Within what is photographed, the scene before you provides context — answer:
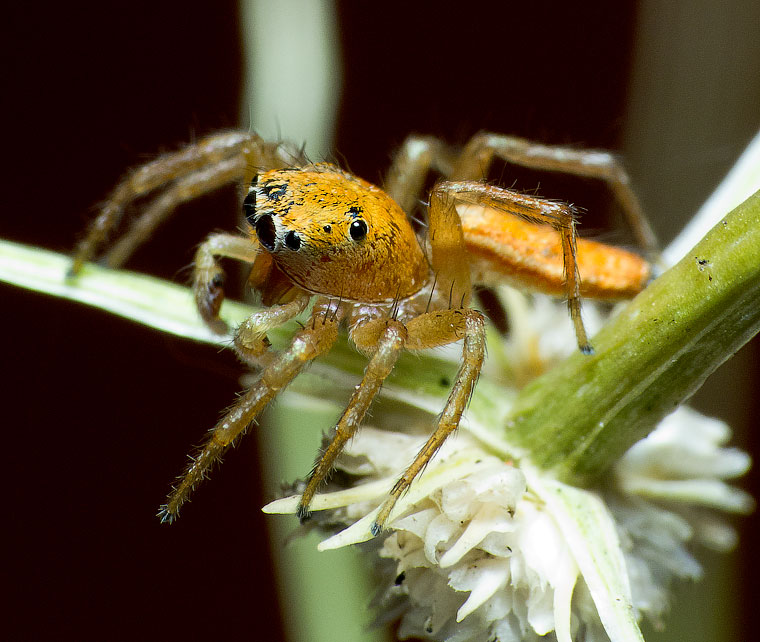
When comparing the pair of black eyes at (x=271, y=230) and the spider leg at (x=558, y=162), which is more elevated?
the spider leg at (x=558, y=162)

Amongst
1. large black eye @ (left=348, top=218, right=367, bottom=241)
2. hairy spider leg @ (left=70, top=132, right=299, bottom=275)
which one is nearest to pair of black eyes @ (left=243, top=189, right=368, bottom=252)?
large black eye @ (left=348, top=218, right=367, bottom=241)

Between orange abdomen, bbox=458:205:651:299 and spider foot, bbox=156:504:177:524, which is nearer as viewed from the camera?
spider foot, bbox=156:504:177:524

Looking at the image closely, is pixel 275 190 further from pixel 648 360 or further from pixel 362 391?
pixel 648 360

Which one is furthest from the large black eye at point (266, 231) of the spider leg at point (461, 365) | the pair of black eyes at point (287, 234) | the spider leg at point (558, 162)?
the spider leg at point (558, 162)

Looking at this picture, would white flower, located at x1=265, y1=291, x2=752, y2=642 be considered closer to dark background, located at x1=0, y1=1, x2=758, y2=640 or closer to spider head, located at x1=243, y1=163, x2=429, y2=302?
spider head, located at x1=243, y1=163, x2=429, y2=302

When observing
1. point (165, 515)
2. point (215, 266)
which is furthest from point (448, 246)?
point (165, 515)

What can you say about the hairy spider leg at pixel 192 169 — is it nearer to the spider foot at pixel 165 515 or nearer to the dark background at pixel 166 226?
the dark background at pixel 166 226

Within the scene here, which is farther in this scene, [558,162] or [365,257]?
[558,162]
